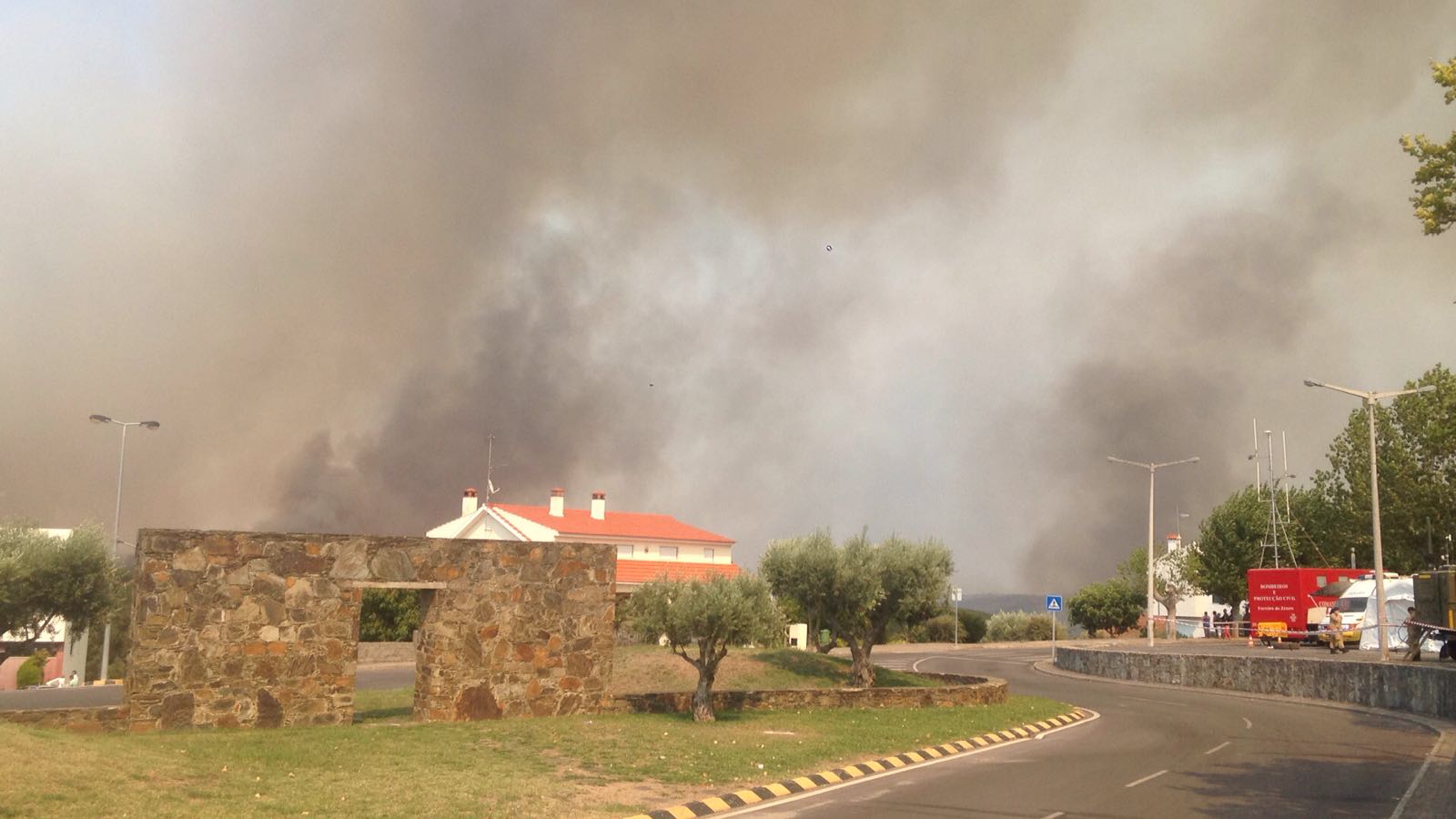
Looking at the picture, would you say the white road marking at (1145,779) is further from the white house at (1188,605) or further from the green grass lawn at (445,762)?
the white house at (1188,605)

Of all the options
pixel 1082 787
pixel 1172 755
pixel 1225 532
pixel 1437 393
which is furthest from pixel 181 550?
pixel 1225 532

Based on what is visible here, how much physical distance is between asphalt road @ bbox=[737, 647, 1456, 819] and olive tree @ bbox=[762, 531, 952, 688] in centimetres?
786

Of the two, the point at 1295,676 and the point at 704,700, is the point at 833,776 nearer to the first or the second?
the point at 704,700

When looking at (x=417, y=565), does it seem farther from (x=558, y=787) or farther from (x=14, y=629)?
(x=14, y=629)

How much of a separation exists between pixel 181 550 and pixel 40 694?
18.9m

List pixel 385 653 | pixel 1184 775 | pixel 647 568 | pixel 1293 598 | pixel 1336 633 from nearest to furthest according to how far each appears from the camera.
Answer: pixel 1184 775
pixel 1336 633
pixel 385 653
pixel 1293 598
pixel 647 568

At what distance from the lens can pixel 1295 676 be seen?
3638 cm

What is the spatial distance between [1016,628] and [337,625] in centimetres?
7535

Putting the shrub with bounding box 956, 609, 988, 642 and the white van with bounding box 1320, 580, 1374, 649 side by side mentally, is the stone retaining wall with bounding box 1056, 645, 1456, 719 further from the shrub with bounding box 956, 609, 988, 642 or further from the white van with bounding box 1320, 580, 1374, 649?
the shrub with bounding box 956, 609, 988, 642

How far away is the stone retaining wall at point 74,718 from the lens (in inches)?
758

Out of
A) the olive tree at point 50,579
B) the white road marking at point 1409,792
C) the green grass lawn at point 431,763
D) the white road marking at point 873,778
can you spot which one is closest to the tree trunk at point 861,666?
the green grass lawn at point 431,763

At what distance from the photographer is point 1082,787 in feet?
55.3

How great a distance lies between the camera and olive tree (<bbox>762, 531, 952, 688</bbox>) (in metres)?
34.3

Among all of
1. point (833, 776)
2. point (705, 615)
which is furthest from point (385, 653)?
point (833, 776)
